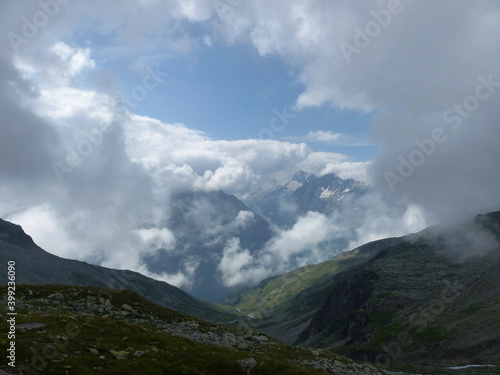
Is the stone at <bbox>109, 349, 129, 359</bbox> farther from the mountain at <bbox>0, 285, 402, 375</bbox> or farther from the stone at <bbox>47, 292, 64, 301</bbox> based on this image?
the stone at <bbox>47, 292, 64, 301</bbox>

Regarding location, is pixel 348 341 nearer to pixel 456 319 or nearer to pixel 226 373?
pixel 456 319

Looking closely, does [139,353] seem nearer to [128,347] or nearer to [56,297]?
[128,347]

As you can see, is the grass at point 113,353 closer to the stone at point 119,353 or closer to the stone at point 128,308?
the stone at point 119,353

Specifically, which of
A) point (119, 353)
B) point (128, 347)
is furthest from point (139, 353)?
point (128, 347)

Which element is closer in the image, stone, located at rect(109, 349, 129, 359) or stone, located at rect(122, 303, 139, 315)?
stone, located at rect(109, 349, 129, 359)

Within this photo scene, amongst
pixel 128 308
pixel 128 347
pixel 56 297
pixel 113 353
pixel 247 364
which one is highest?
pixel 128 308

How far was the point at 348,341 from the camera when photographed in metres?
190

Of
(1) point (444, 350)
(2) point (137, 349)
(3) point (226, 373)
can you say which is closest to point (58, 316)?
(2) point (137, 349)

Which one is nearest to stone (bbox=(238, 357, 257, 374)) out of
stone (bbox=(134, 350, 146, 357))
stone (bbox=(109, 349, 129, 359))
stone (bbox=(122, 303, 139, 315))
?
stone (bbox=(134, 350, 146, 357))

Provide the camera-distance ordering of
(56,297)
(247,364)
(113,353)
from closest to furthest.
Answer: (247,364)
(113,353)
(56,297)

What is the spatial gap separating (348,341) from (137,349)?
18609 centimetres

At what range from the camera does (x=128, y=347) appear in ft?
101

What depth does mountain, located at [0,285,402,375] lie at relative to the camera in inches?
990

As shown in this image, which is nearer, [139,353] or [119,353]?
[119,353]
